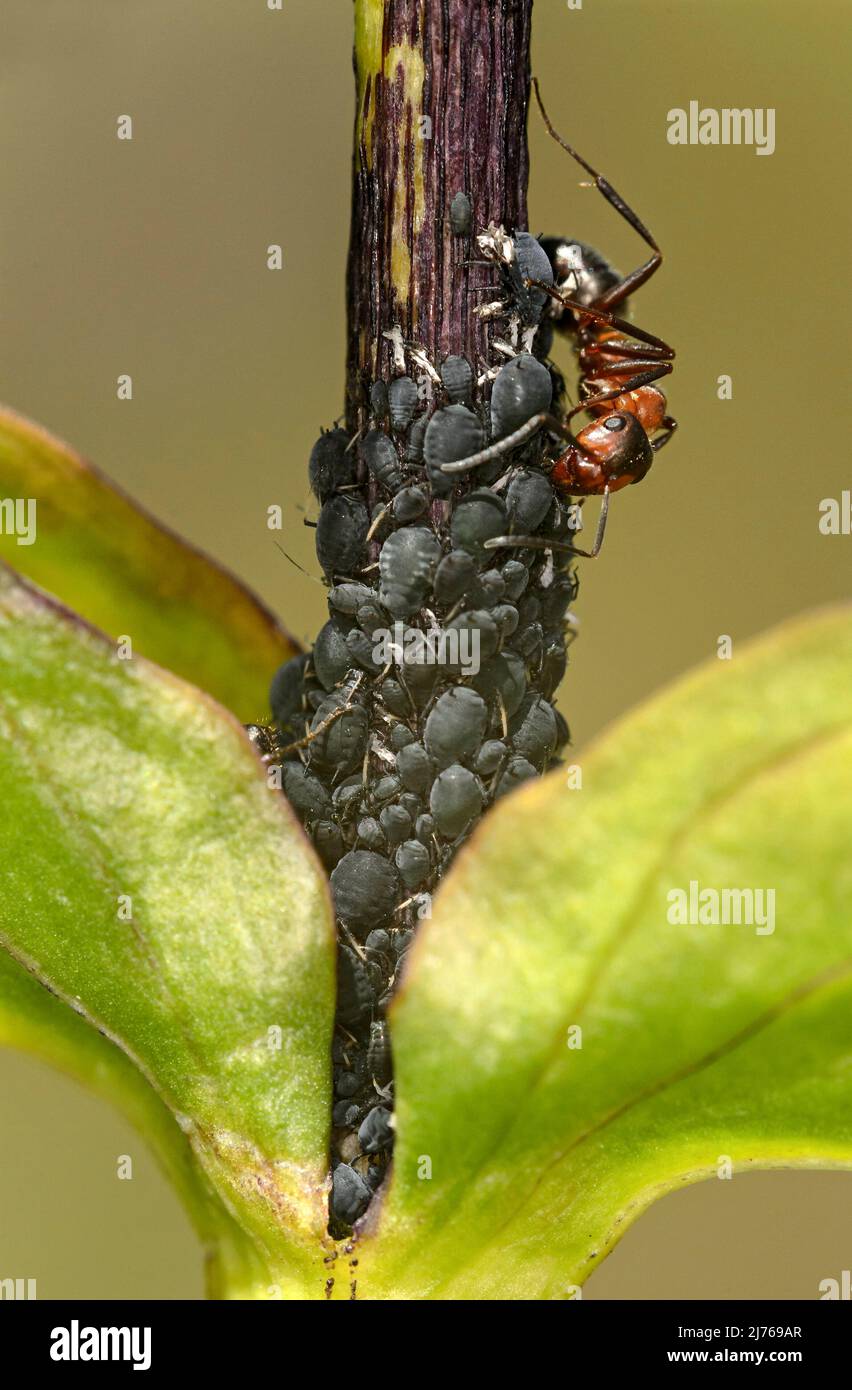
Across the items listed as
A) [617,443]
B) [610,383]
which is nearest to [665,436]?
[610,383]

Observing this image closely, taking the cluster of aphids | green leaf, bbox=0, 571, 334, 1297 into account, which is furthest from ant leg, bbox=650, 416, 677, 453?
green leaf, bbox=0, 571, 334, 1297

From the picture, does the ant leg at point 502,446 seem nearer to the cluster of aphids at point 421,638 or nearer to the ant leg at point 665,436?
the cluster of aphids at point 421,638

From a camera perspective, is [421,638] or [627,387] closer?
[421,638]

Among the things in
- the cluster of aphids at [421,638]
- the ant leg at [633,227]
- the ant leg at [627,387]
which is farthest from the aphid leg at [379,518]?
the ant leg at [633,227]

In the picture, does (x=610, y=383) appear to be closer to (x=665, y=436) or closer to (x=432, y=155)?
(x=665, y=436)

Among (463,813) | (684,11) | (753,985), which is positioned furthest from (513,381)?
(684,11)

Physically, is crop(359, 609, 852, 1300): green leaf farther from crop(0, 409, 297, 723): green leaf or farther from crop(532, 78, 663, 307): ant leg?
crop(532, 78, 663, 307): ant leg
